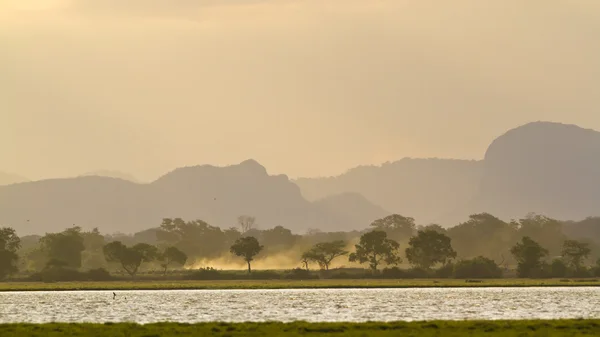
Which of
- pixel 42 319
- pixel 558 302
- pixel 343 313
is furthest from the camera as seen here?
pixel 558 302

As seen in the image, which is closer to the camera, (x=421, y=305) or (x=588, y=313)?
(x=588, y=313)

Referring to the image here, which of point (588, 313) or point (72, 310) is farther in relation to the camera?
point (72, 310)

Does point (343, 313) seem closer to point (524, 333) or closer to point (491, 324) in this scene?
point (491, 324)

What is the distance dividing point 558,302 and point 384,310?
29312mm

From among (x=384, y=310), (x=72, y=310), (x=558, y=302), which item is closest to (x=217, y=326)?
(x=384, y=310)

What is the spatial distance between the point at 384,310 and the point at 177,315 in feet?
74.6

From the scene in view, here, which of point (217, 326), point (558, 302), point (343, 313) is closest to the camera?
point (217, 326)

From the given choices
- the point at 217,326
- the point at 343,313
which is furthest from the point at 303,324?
the point at 343,313

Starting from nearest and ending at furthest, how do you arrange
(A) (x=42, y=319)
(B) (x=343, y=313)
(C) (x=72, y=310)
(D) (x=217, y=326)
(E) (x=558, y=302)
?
(D) (x=217, y=326) < (A) (x=42, y=319) < (B) (x=343, y=313) < (C) (x=72, y=310) < (E) (x=558, y=302)

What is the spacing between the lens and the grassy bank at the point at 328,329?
251 ft

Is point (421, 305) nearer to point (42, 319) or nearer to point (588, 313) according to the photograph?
point (588, 313)

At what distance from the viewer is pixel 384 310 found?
376 ft

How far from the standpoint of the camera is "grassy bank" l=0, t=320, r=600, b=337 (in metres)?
76.6

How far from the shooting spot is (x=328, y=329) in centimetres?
7988
